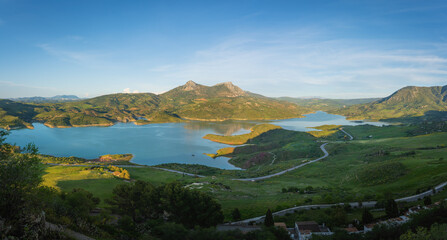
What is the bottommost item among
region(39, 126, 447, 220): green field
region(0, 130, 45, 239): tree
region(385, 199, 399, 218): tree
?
region(39, 126, 447, 220): green field

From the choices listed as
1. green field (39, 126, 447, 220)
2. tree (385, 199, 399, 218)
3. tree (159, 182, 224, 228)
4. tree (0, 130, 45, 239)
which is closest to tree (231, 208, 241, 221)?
green field (39, 126, 447, 220)

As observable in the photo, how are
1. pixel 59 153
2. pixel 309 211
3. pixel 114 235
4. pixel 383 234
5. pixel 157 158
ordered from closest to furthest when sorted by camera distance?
pixel 114 235, pixel 383 234, pixel 309 211, pixel 157 158, pixel 59 153

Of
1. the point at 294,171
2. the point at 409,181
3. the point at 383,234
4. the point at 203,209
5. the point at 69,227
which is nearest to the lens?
the point at 69,227

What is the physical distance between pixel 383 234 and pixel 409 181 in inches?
1236

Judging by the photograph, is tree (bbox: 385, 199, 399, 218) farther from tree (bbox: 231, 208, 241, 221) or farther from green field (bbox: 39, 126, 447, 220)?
tree (bbox: 231, 208, 241, 221)

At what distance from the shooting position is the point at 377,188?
44062 millimetres

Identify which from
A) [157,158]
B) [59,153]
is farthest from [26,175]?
[59,153]

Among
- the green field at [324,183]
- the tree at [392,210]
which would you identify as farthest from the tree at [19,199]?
the tree at [392,210]

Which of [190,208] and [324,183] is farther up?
[190,208]

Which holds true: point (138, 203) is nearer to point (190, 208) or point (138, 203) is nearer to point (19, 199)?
point (190, 208)

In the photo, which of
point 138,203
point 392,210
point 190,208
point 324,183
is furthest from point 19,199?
point 324,183

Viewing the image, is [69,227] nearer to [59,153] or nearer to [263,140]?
[59,153]

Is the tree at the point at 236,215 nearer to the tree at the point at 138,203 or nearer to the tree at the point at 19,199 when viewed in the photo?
the tree at the point at 138,203

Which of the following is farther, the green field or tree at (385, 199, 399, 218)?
the green field
